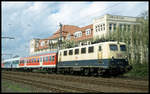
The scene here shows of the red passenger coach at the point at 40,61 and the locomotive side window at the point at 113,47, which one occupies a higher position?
the locomotive side window at the point at 113,47

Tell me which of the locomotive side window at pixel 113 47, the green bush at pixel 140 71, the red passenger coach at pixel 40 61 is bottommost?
the green bush at pixel 140 71

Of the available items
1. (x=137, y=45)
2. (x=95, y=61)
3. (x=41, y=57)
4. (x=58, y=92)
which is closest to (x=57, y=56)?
(x=41, y=57)

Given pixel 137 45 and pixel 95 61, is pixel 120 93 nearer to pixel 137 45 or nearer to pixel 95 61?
pixel 95 61

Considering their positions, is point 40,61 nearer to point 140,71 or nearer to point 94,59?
point 94,59

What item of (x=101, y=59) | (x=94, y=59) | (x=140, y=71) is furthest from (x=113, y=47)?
(x=140, y=71)

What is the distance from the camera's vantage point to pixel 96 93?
33.4ft

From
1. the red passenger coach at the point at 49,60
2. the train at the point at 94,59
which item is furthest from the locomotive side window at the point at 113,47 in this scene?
the red passenger coach at the point at 49,60

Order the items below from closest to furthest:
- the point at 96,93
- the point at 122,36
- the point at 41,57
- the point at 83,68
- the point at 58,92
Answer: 1. the point at 96,93
2. the point at 58,92
3. the point at 83,68
4. the point at 122,36
5. the point at 41,57

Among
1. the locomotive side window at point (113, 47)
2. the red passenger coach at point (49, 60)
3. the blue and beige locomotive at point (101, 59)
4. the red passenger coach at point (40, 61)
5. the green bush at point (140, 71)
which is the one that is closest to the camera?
the blue and beige locomotive at point (101, 59)

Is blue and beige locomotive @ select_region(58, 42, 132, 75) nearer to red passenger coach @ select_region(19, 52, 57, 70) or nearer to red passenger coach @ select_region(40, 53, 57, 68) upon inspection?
red passenger coach @ select_region(40, 53, 57, 68)

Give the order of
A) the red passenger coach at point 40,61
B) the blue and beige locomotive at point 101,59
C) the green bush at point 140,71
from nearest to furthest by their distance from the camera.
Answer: the blue and beige locomotive at point 101,59 < the green bush at point 140,71 < the red passenger coach at point 40,61

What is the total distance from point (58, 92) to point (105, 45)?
9207mm

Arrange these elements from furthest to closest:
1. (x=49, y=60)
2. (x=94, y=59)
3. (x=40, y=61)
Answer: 1. (x=40, y=61)
2. (x=49, y=60)
3. (x=94, y=59)

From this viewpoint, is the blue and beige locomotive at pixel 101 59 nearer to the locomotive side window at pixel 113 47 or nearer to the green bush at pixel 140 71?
the locomotive side window at pixel 113 47
